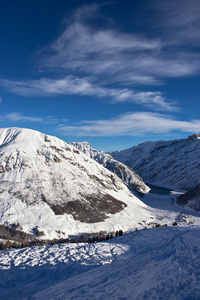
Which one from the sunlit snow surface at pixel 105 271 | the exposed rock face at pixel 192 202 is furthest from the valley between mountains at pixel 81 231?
the exposed rock face at pixel 192 202

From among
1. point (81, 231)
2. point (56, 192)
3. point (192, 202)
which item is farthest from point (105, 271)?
point (192, 202)

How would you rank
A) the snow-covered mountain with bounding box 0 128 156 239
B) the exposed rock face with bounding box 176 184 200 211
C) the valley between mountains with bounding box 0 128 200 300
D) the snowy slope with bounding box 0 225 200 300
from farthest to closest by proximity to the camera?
the exposed rock face with bounding box 176 184 200 211 < the snow-covered mountain with bounding box 0 128 156 239 < the valley between mountains with bounding box 0 128 200 300 < the snowy slope with bounding box 0 225 200 300

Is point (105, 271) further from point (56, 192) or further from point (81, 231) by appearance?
point (56, 192)

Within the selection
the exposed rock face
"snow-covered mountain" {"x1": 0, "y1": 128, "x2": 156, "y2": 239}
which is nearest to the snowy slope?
"snow-covered mountain" {"x1": 0, "y1": 128, "x2": 156, "y2": 239}

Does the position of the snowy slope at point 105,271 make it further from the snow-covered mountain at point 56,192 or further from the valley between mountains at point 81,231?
the snow-covered mountain at point 56,192

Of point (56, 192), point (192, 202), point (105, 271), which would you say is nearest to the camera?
point (105, 271)

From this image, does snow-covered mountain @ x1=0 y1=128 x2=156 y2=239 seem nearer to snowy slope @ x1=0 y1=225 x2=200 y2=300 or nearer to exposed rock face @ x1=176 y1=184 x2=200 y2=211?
exposed rock face @ x1=176 y1=184 x2=200 y2=211
